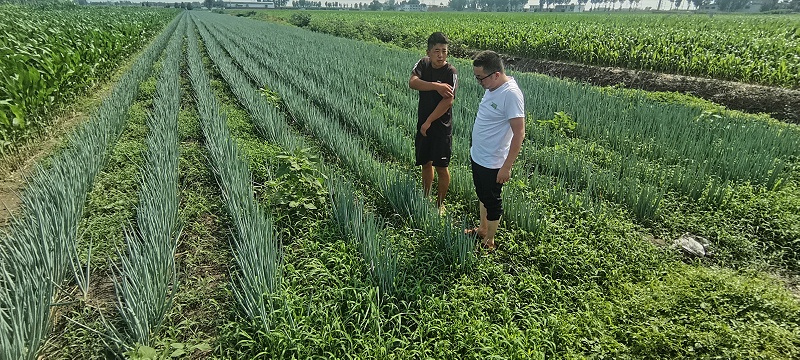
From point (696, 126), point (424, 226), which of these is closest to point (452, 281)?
point (424, 226)

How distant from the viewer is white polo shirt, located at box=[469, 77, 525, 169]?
7.63ft

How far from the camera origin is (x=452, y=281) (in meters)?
2.51

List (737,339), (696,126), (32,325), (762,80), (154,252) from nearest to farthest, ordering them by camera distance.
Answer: (32,325) → (737,339) → (154,252) → (696,126) → (762,80)

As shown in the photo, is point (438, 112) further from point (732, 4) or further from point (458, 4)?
point (458, 4)

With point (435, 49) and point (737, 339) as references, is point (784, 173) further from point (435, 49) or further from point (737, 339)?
point (435, 49)

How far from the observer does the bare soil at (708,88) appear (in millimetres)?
7137

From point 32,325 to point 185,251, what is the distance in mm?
1141

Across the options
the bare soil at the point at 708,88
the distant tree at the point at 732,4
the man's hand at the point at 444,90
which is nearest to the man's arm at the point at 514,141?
the man's hand at the point at 444,90

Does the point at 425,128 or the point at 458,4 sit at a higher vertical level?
the point at 458,4

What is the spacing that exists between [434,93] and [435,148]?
421 millimetres

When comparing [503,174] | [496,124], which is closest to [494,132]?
[496,124]

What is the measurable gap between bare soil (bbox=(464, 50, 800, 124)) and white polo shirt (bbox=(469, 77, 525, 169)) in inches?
293

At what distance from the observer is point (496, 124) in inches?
96.7

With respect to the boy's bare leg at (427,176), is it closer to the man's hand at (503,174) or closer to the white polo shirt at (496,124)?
the white polo shirt at (496,124)
